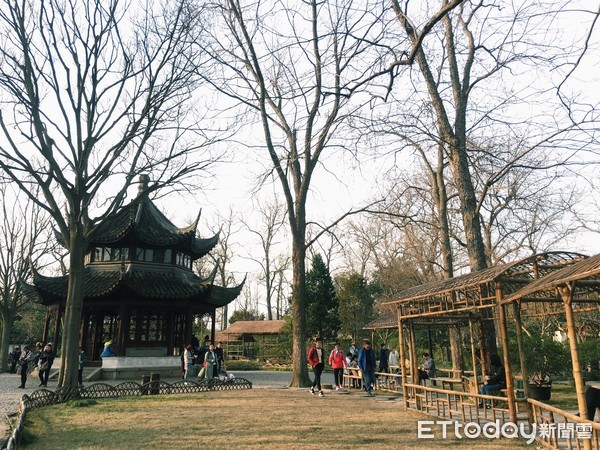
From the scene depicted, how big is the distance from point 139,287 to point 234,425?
1282 centimetres

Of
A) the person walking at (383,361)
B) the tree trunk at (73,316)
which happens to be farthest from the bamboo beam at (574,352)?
the person walking at (383,361)

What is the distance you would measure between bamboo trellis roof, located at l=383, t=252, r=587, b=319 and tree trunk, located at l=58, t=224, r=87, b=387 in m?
8.53

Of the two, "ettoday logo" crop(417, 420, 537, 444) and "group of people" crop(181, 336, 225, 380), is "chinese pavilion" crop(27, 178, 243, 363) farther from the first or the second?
"ettoday logo" crop(417, 420, 537, 444)

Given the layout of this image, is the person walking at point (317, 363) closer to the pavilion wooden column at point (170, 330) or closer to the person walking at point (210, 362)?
the person walking at point (210, 362)

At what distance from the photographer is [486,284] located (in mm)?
8773

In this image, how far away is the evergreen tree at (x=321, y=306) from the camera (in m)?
30.4

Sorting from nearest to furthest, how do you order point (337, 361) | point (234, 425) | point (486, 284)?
1. point (234, 425)
2. point (486, 284)
3. point (337, 361)

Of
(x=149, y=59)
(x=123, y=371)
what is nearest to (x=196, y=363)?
(x=123, y=371)

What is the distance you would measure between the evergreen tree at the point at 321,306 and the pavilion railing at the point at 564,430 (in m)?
23.8

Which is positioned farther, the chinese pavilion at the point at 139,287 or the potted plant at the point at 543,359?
the chinese pavilion at the point at 139,287

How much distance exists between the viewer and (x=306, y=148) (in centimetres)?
696

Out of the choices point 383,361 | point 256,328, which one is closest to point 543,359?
point 383,361

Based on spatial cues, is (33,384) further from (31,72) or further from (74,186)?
(31,72)

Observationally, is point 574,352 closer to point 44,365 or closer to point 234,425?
point 234,425
